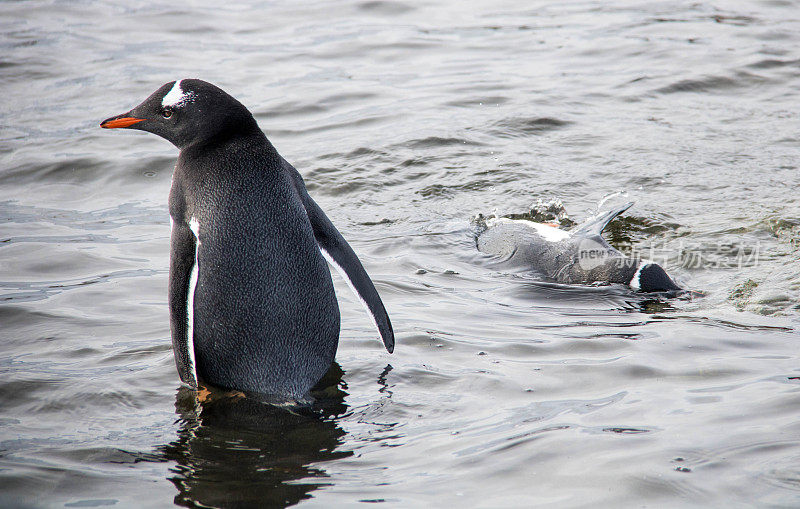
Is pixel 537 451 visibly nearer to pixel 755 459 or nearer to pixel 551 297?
pixel 755 459

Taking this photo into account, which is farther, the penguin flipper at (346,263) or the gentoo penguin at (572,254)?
the gentoo penguin at (572,254)

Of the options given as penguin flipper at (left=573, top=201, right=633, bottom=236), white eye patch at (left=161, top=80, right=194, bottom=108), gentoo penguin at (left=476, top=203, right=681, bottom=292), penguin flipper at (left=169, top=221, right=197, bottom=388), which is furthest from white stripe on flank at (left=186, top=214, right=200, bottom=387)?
penguin flipper at (left=573, top=201, right=633, bottom=236)

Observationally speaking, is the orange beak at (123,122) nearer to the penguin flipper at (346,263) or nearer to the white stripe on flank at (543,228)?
the penguin flipper at (346,263)

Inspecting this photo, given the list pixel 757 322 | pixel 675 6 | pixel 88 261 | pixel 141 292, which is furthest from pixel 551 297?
pixel 675 6

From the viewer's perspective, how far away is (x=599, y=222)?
205 inches

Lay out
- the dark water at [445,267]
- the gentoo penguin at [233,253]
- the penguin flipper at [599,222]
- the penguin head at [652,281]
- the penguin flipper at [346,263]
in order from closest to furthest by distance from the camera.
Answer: the dark water at [445,267]
the gentoo penguin at [233,253]
the penguin flipper at [346,263]
the penguin head at [652,281]
the penguin flipper at [599,222]

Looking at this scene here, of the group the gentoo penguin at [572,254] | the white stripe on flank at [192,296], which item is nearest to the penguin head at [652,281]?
the gentoo penguin at [572,254]

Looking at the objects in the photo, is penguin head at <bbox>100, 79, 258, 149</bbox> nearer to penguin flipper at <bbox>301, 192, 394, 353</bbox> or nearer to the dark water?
penguin flipper at <bbox>301, 192, 394, 353</bbox>

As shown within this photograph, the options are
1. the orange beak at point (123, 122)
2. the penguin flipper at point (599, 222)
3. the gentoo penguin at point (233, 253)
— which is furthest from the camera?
the penguin flipper at point (599, 222)

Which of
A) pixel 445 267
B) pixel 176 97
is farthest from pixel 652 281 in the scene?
pixel 176 97

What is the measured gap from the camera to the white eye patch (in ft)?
10.7

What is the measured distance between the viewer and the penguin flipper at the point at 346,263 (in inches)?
137

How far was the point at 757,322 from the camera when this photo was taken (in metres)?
3.99

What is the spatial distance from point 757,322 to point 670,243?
→ 136 cm
